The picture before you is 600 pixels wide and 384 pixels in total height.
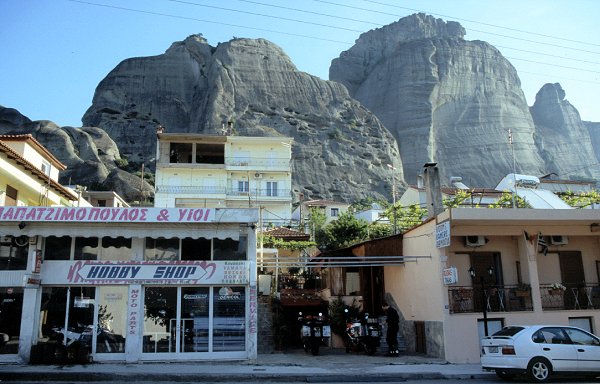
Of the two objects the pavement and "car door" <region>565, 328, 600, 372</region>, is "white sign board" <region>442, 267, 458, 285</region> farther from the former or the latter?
"car door" <region>565, 328, 600, 372</region>

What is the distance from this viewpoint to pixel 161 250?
16.6 m

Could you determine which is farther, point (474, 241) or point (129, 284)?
point (474, 241)

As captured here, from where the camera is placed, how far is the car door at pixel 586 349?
1287cm

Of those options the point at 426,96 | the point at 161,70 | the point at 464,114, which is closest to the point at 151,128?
the point at 161,70

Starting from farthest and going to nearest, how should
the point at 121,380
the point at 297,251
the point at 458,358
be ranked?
1. the point at 297,251
2. the point at 458,358
3. the point at 121,380

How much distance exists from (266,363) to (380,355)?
14.9 feet

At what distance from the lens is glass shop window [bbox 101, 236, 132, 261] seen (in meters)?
16.4

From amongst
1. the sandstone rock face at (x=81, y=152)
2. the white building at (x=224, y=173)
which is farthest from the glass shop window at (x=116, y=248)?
the sandstone rock face at (x=81, y=152)

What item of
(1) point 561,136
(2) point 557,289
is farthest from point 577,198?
(1) point 561,136

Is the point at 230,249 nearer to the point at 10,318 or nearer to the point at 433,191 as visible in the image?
the point at 10,318

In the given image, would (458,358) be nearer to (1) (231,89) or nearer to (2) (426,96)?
(1) (231,89)

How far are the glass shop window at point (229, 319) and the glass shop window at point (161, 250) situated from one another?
1745 mm

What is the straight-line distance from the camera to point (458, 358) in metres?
16.4

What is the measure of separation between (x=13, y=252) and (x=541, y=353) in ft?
50.0
